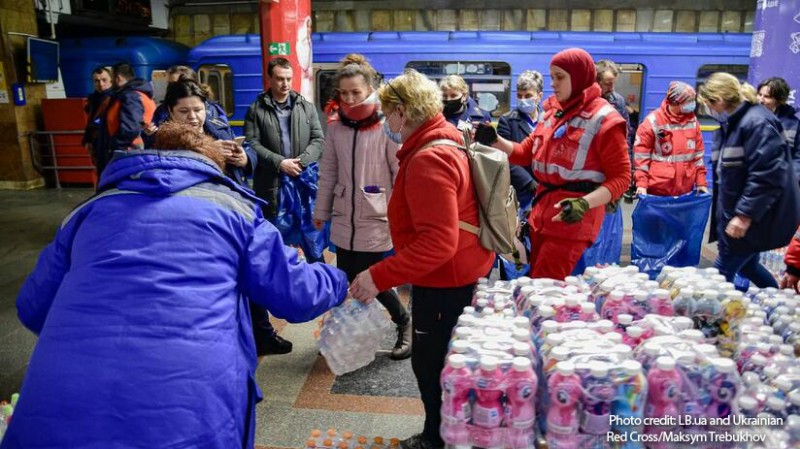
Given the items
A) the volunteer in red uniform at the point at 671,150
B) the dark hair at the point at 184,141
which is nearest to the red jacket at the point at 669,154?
the volunteer in red uniform at the point at 671,150

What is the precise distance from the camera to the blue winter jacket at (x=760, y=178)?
3.52m

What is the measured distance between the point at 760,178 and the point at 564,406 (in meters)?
2.72

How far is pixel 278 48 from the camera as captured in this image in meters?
6.14

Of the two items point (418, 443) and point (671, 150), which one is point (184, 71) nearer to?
point (418, 443)

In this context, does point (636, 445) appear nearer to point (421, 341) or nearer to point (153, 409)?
point (421, 341)

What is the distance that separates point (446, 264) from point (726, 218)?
8.12 ft

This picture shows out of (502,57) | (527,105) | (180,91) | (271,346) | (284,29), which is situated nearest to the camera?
(180,91)

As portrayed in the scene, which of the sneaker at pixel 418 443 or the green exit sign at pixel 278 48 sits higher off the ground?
the green exit sign at pixel 278 48

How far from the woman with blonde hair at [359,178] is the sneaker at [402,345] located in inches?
22.7

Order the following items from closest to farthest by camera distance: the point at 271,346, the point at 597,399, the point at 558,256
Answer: the point at 597,399 → the point at 558,256 → the point at 271,346

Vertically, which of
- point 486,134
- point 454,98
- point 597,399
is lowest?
point 597,399

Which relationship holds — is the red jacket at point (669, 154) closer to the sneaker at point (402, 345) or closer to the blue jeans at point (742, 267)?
the blue jeans at point (742, 267)

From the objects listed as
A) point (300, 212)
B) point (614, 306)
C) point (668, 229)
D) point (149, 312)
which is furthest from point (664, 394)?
point (668, 229)

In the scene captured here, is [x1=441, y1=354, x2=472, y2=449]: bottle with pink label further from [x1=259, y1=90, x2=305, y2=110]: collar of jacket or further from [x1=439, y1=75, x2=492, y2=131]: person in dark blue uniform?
[x1=439, y1=75, x2=492, y2=131]: person in dark blue uniform
